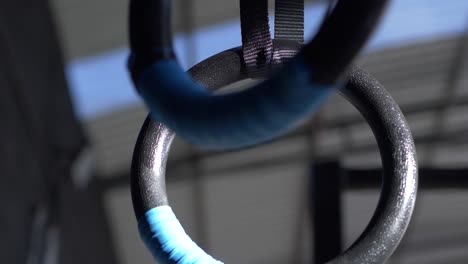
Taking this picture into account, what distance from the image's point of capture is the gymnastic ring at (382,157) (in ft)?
1.69

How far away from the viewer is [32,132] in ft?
12.5

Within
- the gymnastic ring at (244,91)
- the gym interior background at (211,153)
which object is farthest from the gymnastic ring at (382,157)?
the gym interior background at (211,153)

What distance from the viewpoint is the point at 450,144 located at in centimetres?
461

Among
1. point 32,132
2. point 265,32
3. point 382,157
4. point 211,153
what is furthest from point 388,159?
point 211,153

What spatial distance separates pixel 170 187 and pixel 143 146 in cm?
412

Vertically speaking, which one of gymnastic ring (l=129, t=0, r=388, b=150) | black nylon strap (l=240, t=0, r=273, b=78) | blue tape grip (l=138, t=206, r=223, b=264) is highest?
black nylon strap (l=240, t=0, r=273, b=78)

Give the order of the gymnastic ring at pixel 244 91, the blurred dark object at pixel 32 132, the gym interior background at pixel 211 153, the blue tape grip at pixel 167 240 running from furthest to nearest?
the gym interior background at pixel 211 153
the blurred dark object at pixel 32 132
the blue tape grip at pixel 167 240
the gymnastic ring at pixel 244 91

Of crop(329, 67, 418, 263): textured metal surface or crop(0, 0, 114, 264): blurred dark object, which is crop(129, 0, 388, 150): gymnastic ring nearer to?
crop(329, 67, 418, 263): textured metal surface

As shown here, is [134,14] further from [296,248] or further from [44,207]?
[296,248]

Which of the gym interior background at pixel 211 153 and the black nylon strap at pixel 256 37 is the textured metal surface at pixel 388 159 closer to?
the black nylon strap at pixel 256 37

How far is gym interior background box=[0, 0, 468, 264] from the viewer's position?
3463 millimetres

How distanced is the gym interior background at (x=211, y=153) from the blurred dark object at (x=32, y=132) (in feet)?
0.03

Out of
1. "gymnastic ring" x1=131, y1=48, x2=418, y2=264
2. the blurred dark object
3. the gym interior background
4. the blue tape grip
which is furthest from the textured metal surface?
the blurred dark object

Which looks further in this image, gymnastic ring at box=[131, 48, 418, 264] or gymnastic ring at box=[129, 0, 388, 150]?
gymnastic ring at box=[131, 48, 418, 264]
